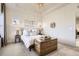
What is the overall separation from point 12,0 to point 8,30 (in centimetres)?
62

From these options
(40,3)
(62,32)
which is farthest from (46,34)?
(40,3)

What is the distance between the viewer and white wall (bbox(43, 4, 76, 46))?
1.97 m

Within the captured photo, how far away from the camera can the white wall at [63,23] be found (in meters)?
1.97

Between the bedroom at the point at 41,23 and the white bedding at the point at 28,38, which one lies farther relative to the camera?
the white bedding at the point at 28,38

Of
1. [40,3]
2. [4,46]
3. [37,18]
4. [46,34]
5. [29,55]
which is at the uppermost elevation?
[40,3]

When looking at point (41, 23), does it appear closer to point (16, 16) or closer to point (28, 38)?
point (16, 16)

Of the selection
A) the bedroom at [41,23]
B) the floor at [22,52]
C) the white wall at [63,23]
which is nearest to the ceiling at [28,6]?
the bedroom at [41,23]

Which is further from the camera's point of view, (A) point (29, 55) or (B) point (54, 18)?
(B) point (54, 18)

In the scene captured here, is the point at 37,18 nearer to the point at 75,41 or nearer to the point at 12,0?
the point at 12,0

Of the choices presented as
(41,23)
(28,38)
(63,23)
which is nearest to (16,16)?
(41,23)

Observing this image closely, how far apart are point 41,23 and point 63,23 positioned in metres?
0.55

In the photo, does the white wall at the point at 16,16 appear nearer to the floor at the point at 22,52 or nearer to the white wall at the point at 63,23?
the floor at the point at 22,52

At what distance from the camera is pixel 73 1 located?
1.72m

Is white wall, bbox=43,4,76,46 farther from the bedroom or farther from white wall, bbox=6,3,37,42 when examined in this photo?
white wall, bbox=6,3,37,42
